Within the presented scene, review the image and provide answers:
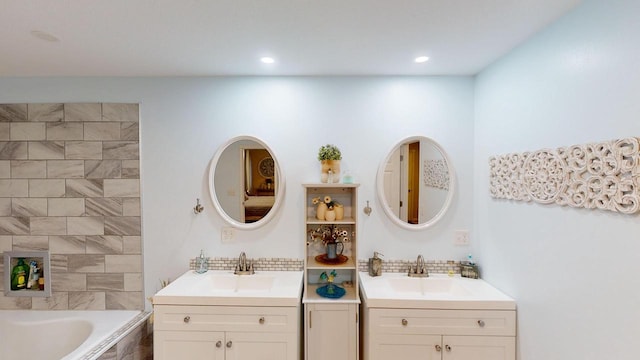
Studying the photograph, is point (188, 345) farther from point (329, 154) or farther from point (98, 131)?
point (98, 131)

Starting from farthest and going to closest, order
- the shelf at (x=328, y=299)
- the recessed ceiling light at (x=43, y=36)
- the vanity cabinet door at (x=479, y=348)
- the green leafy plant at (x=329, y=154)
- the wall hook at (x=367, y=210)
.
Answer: the wall hook at (x=367, y=210) < the green leafy plant at (x=329, y=154) < the shelf at (x=328, y=299) < the vanity cabinet door at (x=479, y=348) < the recessed ceiling light at (x=43, y=36)

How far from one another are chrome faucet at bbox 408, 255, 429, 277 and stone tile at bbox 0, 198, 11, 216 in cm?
319

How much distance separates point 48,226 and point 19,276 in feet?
1.55

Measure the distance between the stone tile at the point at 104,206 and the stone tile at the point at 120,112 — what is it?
2.10ft

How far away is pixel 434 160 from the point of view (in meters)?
2.32

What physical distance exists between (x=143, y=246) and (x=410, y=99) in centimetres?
241

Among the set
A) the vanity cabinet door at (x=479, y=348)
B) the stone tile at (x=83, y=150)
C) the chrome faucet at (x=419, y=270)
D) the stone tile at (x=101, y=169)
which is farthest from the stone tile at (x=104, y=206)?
the vanity cabinet door at (x=479, y=348)

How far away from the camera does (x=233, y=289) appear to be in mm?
2242

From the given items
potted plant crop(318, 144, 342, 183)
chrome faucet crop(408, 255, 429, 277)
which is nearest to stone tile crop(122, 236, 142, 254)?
potted plant crop(318, 144, 342, 183)

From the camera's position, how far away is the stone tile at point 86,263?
2.33 m

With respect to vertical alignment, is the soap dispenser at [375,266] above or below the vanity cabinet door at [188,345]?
above

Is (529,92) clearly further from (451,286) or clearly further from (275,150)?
(275,150)

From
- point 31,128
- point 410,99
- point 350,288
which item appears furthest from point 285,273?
point 31,128

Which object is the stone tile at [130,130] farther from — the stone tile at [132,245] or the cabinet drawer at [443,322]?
the cabinet drawer at [443,322]
